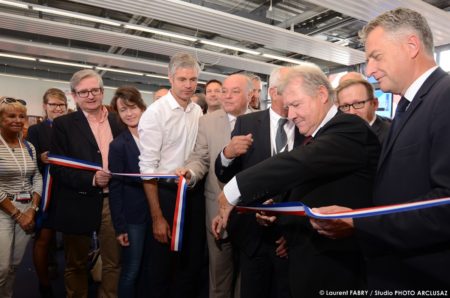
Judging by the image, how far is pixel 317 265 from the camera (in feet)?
4.85

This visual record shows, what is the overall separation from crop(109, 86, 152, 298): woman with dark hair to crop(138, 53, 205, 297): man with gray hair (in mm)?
112

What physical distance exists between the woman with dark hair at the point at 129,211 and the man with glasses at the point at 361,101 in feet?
5.84

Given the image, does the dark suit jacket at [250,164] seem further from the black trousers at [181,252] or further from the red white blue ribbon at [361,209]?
the red white blue ribbon at [361,209]

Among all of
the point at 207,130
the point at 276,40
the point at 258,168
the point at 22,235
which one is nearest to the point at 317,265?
the point at 258,168

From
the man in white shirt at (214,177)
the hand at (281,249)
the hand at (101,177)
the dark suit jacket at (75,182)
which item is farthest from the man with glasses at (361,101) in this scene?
the dark suit jacket at (75,182)

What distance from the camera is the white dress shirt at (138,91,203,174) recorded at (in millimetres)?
2262

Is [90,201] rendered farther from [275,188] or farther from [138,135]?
[275,188]

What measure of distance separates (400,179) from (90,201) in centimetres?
218

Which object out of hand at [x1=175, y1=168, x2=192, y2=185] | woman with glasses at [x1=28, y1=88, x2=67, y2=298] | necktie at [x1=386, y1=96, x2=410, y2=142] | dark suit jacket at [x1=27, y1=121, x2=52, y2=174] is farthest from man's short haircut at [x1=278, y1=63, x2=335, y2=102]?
dark suit jacket at [x1=27, y1=121, x2=52, y2=174]

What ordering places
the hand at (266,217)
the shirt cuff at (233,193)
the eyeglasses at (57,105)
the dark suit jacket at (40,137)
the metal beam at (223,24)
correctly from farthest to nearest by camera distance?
the metal beam at (223,24)
the eyeglasses at (57,105)
the dark suit jacket at (40,137)
the hand at (266,217)
the shirt cuff at (233,193)

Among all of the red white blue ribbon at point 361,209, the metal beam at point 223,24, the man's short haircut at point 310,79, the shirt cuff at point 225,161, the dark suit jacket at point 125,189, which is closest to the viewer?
the red white blue ribbon at point 361,209

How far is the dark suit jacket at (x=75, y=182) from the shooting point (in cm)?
240

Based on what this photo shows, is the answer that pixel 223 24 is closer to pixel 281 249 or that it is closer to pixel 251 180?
pixel 281 249

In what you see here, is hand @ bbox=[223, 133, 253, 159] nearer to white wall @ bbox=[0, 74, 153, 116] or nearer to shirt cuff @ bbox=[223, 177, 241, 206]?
shirt cuff @ bbox=[223, 177, 241, 206]
